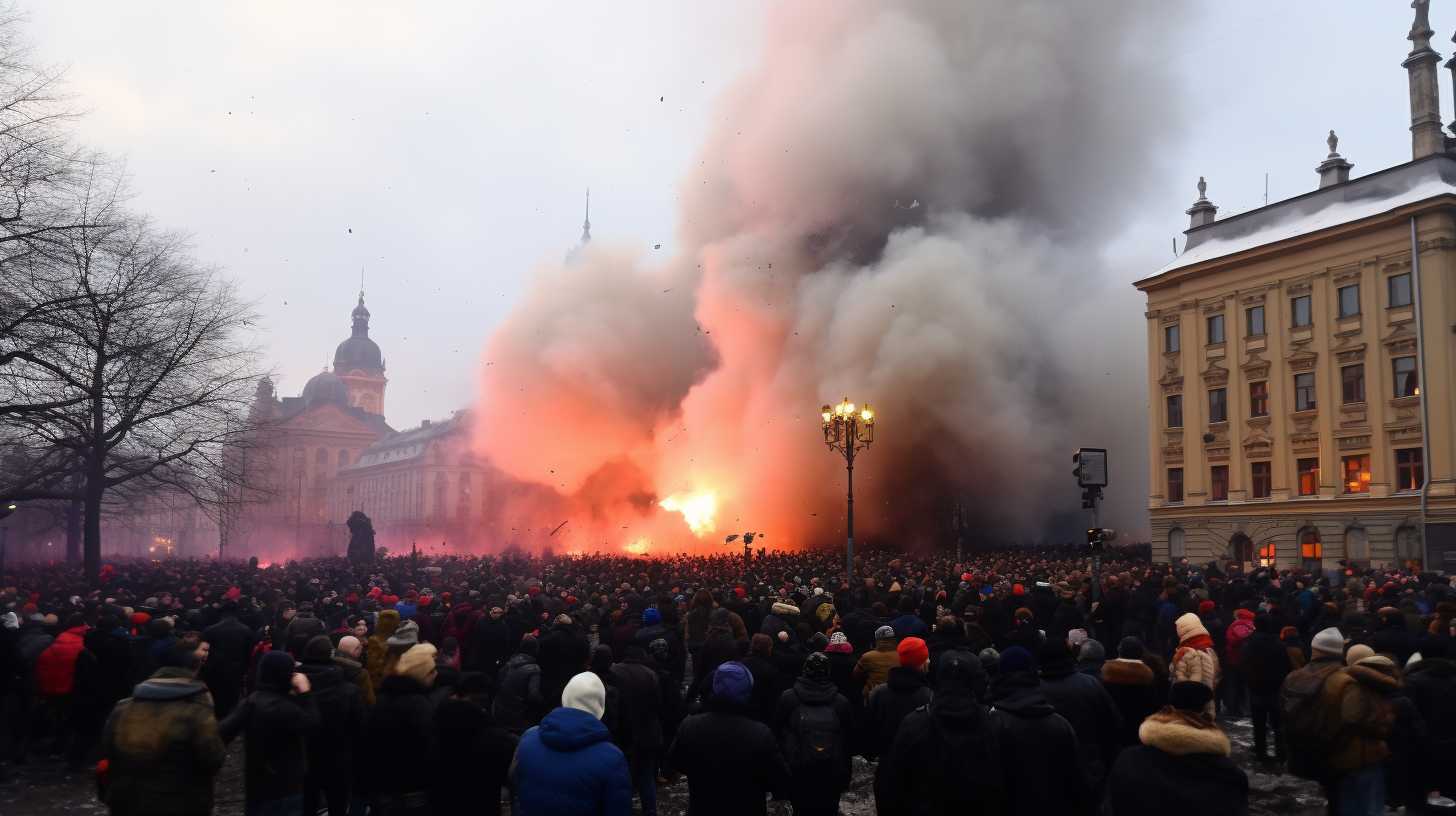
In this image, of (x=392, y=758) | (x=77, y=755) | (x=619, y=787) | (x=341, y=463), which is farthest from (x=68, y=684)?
(x=341, y=463)

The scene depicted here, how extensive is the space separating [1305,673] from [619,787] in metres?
4.16

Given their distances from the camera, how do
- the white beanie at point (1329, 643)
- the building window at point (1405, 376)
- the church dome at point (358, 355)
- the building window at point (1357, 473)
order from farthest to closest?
1. the church dome at point (358, 355)
2. the building window at point (1357, 473)
3. the building window at point (1405, 376)
4. the white beanie at point (1329, 643)

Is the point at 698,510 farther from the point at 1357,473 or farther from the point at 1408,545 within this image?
the point at 1408,545

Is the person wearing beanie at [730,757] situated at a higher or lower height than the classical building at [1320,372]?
lower

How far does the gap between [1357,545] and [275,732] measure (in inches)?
1325

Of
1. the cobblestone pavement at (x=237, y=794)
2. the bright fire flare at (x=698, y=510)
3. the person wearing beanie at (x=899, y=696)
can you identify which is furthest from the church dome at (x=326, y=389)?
the person wearing beanie at (x=899, y=696)

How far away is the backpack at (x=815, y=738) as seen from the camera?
17.9 feet

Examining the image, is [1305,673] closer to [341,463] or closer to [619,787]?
[619,787]

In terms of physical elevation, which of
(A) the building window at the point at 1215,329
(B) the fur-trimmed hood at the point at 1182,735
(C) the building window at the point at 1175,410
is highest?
(A) the building window at the point at 1215,329

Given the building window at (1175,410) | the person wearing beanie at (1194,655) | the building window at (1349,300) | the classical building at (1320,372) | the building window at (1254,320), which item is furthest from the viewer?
the building window at (1175,410)

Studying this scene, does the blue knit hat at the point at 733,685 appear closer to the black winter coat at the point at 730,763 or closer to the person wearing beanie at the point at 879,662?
the black winter coat at the point at 730,763

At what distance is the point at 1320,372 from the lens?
109 ft

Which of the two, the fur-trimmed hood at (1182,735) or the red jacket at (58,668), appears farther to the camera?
the red jacket at (58,668)

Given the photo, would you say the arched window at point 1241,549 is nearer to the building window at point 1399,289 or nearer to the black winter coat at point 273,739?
the building window at point 1399,289
